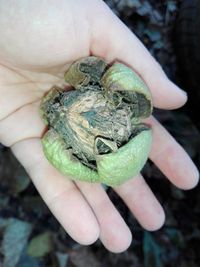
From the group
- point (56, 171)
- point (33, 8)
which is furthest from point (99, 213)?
point (33, 8)

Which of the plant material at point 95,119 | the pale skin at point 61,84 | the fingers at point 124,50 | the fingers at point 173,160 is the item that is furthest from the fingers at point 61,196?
the fingers at point 124,50

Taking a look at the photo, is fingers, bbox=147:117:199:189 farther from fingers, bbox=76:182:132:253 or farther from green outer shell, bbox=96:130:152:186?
green outer shell, bbox=96:130:152:186

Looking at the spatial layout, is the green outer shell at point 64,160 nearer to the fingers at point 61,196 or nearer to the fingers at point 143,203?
the fingers at point 61,196

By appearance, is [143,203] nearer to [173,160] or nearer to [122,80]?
[173,160]

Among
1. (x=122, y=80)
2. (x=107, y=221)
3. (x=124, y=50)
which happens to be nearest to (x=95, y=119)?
(x=122, y=80)

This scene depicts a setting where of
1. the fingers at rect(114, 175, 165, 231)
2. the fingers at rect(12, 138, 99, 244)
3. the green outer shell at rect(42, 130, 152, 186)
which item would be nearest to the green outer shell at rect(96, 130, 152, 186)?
the green outer shell at rect(42, 130, 152, 186)

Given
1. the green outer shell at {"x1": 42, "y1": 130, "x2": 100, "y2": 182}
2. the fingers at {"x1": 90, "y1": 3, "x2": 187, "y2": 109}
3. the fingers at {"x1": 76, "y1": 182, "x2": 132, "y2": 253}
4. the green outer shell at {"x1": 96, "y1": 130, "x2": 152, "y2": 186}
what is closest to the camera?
the green outer shell at {"x1": 96, "y1": 130, "x2": 152, "y2": 186}
